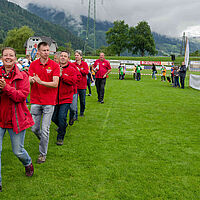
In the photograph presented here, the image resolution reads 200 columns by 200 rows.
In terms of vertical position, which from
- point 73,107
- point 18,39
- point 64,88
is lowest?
point 73,107

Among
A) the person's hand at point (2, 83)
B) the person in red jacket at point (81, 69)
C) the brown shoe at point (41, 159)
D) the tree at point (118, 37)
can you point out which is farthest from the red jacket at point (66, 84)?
the tree at point (118, 37)

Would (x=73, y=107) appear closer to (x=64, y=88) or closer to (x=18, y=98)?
(x=64, y=88)

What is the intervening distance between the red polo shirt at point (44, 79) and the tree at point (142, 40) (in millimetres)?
94866

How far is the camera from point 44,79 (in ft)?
14.2

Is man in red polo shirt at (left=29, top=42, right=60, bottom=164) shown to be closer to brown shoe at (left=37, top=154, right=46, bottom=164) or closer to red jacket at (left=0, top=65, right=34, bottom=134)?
brown shoe at (left=37, top=154, right=46, bottom=164)

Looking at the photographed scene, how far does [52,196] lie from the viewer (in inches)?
129

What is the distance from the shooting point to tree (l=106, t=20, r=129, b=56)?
319 ft

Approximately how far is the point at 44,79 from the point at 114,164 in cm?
200

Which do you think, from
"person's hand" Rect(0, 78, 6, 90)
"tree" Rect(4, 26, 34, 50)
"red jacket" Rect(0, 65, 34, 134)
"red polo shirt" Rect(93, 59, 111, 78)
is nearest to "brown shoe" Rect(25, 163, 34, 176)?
"red jacket" Rect(0, 65, 34, 134)

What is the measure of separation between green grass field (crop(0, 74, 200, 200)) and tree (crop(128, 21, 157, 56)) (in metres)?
92.2

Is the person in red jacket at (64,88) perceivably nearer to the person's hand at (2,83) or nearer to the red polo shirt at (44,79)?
the red polo shirt at (44,79)

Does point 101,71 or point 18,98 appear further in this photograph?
point 101,71

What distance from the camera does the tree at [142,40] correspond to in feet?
314


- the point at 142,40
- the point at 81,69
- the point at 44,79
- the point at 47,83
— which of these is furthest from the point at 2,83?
the point at 142,40
